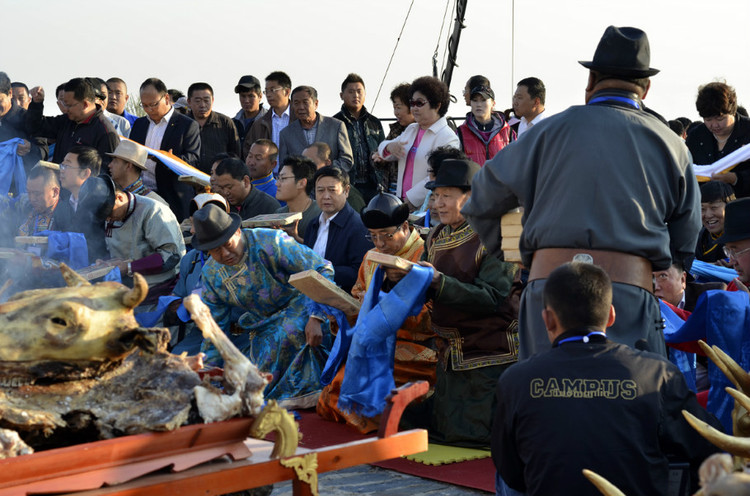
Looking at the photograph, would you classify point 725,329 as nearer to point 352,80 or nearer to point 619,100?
point 619,100

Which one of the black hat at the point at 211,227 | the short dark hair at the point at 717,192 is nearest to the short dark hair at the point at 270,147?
the black hat at the point at 211,227

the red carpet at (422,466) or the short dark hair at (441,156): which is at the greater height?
the short dark hair at (441,156)

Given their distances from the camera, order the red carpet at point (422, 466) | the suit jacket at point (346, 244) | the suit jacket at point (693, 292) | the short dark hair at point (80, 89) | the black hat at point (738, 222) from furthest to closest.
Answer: the short dark hair at point (80, 89) → the suit jacket at point (346, 244) → the suit jacket at point (693, 292) → the red carpet at point (422, 466) → the black hat at point (738, 222)

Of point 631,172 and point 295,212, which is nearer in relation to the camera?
point 631,172

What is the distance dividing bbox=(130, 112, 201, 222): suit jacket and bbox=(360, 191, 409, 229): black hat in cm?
331

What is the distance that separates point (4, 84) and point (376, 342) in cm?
592

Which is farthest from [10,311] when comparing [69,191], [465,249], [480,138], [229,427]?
[480,138]

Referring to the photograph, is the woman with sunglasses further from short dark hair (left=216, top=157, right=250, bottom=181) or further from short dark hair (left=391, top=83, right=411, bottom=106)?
short dark hair (left=216, top=157, right=250, bottom=181)

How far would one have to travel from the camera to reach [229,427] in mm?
2883

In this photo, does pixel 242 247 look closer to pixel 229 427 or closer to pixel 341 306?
pixel 341 306

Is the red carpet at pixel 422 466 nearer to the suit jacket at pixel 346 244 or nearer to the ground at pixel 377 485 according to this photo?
the ground at pixel 377 485

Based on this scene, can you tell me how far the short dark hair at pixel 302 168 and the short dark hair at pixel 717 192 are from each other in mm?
3184

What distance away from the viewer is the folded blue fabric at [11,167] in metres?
9.46

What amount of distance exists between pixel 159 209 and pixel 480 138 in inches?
116
